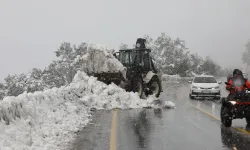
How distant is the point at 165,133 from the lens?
33.0 ft

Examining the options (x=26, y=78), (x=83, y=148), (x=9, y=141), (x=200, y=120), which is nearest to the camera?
(x=9, y=141)

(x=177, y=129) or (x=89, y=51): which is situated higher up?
(x=89, y=51)

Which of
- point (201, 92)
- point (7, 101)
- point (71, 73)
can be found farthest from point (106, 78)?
point (71, 73)

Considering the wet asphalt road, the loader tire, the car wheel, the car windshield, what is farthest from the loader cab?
the car wheel

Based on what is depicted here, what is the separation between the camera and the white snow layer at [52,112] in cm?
798

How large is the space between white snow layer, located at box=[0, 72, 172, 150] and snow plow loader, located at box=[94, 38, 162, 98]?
0.77 m

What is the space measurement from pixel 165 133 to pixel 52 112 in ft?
13.4

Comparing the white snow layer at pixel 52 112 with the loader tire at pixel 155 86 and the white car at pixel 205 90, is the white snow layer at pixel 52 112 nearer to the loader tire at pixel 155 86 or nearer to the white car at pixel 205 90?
the loader tire at pixel 155 86

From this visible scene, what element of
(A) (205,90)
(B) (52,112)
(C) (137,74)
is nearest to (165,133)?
(B) (52,112)

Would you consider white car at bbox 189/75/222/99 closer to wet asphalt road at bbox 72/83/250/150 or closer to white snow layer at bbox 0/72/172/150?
white snow layer at bbox 0/72/172/150

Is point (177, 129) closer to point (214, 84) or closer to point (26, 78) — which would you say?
point (214, 84)

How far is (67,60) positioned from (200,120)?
6942cm

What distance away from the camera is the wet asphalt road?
8352 millimetres

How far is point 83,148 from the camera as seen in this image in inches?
326
